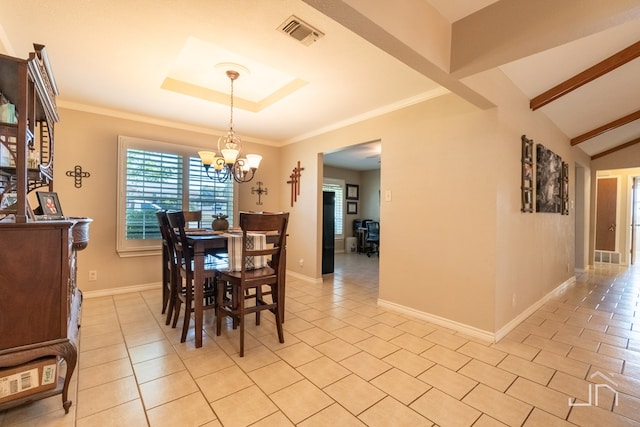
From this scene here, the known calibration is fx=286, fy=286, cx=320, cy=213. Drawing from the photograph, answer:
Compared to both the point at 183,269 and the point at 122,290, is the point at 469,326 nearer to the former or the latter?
the point at 183,269

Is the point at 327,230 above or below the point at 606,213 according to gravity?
below

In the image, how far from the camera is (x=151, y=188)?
391 centimetres

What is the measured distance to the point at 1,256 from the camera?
136 centimetres

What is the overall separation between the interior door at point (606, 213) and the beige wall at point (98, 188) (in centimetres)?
928

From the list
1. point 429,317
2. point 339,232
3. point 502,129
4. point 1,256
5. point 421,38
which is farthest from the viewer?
point 339,232

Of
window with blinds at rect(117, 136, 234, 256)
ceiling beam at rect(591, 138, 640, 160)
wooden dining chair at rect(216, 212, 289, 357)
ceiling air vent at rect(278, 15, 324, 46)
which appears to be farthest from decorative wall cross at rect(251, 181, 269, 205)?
ceiling beam at rect(591, 138, 640, 160)

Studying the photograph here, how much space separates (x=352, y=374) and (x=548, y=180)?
11.2 feet

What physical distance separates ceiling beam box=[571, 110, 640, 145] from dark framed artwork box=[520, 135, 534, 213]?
7.37ft

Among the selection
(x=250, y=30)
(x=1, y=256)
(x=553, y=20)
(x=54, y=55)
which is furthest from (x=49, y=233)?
(x=553, y=20)

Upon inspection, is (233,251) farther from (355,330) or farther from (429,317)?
(429,317)

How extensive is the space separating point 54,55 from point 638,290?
771cm

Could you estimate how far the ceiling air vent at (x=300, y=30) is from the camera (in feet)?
6.12

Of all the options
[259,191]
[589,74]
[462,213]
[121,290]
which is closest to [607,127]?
[589,74]

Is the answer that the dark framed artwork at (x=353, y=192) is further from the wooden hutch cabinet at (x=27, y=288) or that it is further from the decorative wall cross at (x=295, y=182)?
the wooden hutch cabinet at (x=27, y=288)
